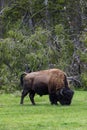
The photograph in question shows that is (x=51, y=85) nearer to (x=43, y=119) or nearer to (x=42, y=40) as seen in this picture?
(x=43, y=119)

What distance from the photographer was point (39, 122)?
1250 centimetres

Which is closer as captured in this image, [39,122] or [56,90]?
[39,122]

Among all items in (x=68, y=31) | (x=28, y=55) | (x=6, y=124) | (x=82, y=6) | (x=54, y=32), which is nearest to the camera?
(x=6, y=124)

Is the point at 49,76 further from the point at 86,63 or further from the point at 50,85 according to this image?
the point at 86,63

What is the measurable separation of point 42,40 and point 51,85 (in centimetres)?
748

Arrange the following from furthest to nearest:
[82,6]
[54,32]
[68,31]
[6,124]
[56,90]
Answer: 1. [82,6]
2. [68,31]
3. [54,32]
4. [56,90]
5. [6,124]

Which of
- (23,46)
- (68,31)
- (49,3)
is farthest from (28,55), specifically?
(49,3)

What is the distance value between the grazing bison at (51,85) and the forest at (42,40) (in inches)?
208

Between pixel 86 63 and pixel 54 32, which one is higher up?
pixel 54 32

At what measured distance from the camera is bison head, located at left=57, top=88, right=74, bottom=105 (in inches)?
720

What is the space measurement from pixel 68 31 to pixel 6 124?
20.2m

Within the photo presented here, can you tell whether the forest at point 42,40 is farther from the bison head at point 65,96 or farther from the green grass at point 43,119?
the green grass at point 43,119

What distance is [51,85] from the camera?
18797mm

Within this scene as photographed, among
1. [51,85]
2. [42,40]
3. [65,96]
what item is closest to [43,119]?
[65,96]
